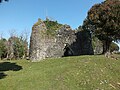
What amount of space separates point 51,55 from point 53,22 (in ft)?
15.2

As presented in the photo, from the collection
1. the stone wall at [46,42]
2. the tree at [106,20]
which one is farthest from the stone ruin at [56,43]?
the tree at [106,20]

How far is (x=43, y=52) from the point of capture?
95.8 ft

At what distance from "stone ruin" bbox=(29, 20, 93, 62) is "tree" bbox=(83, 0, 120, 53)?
8.94 feet

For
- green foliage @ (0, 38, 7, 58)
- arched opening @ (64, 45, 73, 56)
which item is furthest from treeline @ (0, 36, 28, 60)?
arched opening @ (64, 45, 73, 56)

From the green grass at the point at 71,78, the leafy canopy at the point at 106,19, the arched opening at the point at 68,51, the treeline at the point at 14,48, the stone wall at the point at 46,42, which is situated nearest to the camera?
the green grass at the point at 71,78

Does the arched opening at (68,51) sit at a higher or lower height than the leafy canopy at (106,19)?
lower

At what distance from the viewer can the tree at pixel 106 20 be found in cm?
2981

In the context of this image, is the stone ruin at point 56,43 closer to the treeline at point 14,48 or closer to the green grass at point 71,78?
the green grass at point 71,78

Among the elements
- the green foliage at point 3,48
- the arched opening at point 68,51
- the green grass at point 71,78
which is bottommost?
the green grass at point 71,78

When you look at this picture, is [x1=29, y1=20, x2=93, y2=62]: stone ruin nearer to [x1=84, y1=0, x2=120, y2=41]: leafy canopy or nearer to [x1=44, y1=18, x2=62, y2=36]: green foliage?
[x1=44, y1=18, x2=62, y2=36]: green foliage

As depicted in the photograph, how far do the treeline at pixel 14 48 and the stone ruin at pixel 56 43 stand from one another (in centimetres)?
3816

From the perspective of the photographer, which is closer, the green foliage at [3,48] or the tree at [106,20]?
the tree at [106,20]

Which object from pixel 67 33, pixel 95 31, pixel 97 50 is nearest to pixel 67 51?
pixel 67 33

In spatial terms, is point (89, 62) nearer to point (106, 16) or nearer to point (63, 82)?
point (63, 82)
